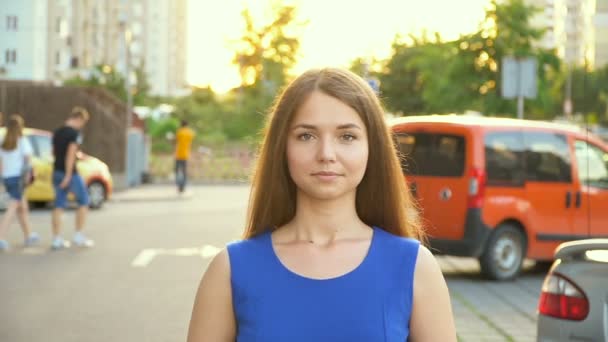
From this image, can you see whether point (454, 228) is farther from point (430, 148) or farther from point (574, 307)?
point (574, 307)

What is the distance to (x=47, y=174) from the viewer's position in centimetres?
2433

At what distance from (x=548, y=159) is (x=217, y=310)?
459 inches

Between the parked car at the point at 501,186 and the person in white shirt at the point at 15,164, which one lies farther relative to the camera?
the person in white shirt at the point at 15,164

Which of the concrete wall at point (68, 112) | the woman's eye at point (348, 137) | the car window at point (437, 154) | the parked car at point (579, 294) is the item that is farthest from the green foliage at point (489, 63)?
the woman's eye at point (348, 137)

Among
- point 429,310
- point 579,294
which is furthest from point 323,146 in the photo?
point 579,294

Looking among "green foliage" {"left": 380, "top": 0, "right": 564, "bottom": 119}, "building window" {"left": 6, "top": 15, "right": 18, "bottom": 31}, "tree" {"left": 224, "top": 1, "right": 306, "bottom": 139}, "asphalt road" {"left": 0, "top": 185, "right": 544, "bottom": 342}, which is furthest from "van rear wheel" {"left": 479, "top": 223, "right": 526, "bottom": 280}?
"tree" {"left": 224, "top": 1, "right": 306, "bottom": 139}

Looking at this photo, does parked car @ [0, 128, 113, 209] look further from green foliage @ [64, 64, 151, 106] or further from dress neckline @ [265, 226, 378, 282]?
green foliage @ [64, 64, 151, 106]

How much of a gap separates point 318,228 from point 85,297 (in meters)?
8.86

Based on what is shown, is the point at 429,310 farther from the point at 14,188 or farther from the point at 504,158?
the point at 14,188

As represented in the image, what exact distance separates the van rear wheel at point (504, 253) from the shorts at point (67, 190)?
5627mm

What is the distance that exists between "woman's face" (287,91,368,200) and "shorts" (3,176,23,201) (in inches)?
565

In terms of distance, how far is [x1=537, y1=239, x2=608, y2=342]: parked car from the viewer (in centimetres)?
491

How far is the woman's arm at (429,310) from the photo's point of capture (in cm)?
281

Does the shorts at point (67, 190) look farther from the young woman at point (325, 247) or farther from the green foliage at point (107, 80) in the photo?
the green foliage at point (107, 80)
